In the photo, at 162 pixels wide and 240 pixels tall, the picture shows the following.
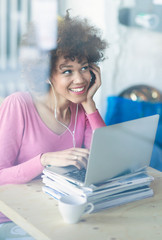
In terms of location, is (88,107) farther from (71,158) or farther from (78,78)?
(71,158)

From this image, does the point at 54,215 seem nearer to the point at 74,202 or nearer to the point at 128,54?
the point at 74,202

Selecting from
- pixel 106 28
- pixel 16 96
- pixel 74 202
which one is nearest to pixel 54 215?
pixel 74 202

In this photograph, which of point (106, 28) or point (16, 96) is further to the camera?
point (106, 28)

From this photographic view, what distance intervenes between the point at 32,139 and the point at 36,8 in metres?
0.42

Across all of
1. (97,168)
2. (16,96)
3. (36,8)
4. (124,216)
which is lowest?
(124,216)

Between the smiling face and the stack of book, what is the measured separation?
0.37 metres

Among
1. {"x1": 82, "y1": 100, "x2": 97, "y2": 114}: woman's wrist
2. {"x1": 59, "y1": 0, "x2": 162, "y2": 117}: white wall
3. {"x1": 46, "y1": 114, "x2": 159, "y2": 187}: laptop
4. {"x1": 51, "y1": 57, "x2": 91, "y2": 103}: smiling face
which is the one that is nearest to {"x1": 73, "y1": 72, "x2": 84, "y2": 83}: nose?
{"x1": 51, "y1": 57, "x2": 91, "y2": 103}: smiling face

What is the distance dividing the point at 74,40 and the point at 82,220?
63 centimetres

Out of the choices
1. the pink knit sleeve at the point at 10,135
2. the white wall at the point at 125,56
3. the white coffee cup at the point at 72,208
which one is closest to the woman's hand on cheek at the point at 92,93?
the white wall at the point at 125,56

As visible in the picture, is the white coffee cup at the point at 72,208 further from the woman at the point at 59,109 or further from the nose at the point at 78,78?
the nose at the point at 78,78

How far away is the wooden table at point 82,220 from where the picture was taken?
805mm

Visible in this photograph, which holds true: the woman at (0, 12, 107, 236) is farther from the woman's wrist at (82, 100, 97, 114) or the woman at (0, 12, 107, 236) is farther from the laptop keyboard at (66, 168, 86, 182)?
the laptop keyboard at (66, 168, 86, 182)

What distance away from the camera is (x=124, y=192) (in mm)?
974

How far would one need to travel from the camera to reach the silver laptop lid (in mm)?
878
